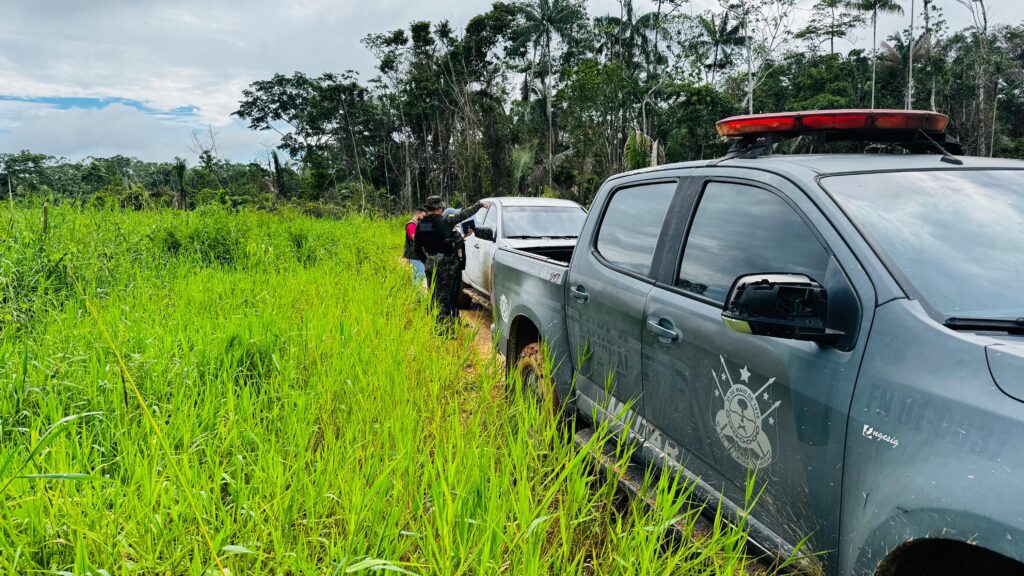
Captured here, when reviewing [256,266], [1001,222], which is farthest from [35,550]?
[256,266]

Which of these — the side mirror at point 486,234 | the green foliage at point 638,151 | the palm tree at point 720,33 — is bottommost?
the side mirror at point 486,234

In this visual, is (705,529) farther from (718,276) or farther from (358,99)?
(358,99)

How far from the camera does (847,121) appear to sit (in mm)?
2436

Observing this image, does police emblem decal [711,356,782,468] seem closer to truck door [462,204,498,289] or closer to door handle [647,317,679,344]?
door handle [647,317,679,344]

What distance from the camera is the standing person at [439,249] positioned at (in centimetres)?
737

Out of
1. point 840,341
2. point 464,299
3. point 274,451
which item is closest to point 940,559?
point 840,341

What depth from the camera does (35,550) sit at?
6.19 feet

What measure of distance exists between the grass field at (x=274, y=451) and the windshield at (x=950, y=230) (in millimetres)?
971

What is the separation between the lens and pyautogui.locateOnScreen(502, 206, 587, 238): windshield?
8578 millimetres

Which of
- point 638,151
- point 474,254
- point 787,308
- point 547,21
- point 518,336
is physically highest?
point 547,21

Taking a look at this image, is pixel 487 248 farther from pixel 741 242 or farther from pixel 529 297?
pixel 741 242

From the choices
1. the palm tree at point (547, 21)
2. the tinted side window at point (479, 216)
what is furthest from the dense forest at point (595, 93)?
the tinted side window at point (479, 216)

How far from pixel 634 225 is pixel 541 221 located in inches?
225

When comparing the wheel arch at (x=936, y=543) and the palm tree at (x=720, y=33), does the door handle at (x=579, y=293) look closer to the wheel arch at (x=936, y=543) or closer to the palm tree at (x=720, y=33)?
the wheel arch at (x=936, y=543)
